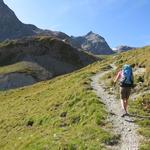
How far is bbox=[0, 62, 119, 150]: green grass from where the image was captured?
2509 centimetres

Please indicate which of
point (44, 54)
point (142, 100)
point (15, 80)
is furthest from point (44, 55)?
point (142, 100)

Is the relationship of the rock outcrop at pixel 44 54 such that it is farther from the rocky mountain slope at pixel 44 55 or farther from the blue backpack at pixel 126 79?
the blue backpack at pixel 126 79

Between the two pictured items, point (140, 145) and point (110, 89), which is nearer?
point (140, 145)

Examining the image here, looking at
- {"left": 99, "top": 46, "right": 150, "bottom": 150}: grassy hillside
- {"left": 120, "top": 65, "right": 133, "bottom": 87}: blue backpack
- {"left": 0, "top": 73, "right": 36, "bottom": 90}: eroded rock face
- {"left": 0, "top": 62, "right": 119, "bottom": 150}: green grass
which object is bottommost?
{"left": 0, "top": 73, "right": 36, "bottom": 90}: eroded rock face

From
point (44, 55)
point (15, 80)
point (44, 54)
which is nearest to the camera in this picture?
point (15, 80)

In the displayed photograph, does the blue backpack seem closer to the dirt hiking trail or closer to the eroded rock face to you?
the dirt hiking trail

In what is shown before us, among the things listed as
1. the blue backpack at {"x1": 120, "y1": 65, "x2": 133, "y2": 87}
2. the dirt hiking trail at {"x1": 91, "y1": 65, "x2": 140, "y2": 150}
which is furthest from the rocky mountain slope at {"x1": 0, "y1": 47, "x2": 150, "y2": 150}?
the blue backpack at {"x1": 120, "y1": 65, "x2": 133, "y2": 87}

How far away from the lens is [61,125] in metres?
31.0

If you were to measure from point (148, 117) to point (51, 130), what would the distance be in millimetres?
6784

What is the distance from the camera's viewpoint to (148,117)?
2870cm

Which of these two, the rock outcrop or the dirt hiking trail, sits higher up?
the rock outcrop

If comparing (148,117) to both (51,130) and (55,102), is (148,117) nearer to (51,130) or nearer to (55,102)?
(51,130)

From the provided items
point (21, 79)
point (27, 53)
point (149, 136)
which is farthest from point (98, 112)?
point (27, 53)

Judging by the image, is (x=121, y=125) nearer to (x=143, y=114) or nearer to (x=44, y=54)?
(x=143, y=114)
